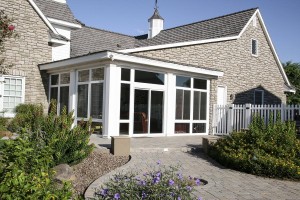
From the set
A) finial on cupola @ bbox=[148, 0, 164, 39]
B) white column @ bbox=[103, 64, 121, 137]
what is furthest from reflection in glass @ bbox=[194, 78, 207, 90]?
finial on cupola @ bbox=[148, 0, 164, 39]

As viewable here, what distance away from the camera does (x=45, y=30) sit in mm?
16281

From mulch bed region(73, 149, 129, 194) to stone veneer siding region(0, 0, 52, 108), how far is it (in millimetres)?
8036

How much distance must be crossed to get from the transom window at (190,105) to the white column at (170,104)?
0.27 meters

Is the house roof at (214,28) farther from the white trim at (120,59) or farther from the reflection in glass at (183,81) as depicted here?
the reflection in glass at (183,81)

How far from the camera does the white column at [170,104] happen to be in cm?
1453

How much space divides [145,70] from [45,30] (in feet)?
20.2

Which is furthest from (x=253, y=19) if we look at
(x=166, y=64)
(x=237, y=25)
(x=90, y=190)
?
(x=90, y=190)

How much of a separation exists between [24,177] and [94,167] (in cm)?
489

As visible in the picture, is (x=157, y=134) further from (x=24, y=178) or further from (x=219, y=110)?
(x=24, y=178)

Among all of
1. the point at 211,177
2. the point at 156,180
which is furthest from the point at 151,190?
the point at 211,177

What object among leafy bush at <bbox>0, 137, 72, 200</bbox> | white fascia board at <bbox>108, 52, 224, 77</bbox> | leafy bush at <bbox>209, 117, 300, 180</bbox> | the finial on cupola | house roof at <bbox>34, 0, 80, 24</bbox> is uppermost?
the finial on cupola

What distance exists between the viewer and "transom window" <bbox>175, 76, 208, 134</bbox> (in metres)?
15.2

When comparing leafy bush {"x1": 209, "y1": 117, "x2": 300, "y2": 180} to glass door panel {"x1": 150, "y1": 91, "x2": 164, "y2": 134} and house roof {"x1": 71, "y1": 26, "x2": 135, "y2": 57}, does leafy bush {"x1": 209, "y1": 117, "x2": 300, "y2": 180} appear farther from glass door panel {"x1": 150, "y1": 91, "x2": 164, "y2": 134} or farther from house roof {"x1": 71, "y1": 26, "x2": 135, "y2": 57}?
house roof {"x1": 71, "y1": 26, "x2": 135, "y2": 57}

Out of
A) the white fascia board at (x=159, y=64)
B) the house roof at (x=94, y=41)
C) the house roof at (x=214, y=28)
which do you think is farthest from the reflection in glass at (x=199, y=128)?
Answer: the house roof at (x=94, y=41)
